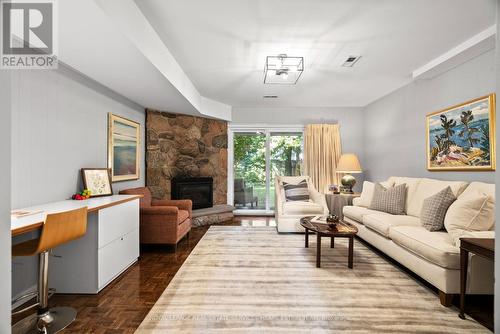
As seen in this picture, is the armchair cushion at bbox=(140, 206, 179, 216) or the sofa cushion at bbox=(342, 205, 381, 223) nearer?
the armchair cushion at bbox=(140, 206, 179, 216)

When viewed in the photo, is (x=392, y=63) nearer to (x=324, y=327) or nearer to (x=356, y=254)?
(x=356, y=254)

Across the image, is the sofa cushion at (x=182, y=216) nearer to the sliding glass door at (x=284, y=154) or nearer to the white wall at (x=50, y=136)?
the white wall at (x=50, y=136)

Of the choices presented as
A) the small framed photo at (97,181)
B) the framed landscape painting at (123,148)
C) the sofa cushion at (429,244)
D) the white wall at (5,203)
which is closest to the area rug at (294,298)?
the sofa cushion at (429,244)

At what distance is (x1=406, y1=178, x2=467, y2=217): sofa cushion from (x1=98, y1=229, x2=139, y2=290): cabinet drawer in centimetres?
351

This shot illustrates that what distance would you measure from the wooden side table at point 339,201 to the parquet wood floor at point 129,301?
2.52 meters

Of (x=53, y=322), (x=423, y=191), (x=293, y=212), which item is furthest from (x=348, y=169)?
(x=53, y=322)

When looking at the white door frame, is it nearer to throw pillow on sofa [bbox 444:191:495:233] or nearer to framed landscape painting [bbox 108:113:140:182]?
framed landscape painting [bbox 108:113:140:182]

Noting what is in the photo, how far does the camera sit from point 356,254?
10.4ft

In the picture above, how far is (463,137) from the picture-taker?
2.98m

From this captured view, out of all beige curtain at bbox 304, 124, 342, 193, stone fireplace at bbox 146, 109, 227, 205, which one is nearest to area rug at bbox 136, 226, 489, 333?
stone fireplace at bbox 146, 109, 227, 205

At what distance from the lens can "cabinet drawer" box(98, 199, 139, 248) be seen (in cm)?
229

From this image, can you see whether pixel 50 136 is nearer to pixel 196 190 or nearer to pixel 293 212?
pixel 196 190

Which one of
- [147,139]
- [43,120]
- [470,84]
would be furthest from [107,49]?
[470,84]

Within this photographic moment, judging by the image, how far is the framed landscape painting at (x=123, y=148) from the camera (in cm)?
338
